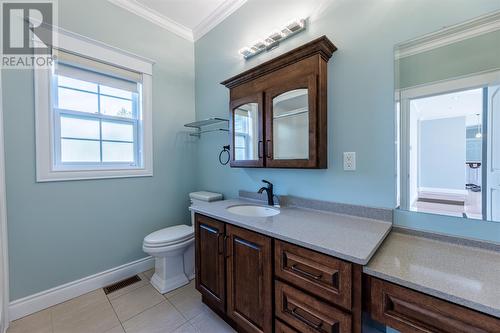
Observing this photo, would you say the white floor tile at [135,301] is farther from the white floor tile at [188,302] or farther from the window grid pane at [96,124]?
the window grid pane at [96,124]

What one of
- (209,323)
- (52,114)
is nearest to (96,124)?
(52,114)

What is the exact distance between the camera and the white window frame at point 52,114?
1656 millimetres

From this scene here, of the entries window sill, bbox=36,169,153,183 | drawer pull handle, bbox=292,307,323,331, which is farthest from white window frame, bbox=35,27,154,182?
drawer pull handle, bbox=292,307,323,331

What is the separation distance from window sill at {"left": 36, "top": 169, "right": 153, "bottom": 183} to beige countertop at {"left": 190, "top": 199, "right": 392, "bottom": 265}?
1.02 meters

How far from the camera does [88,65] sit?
1890 millimetres

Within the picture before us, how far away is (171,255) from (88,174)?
1061 mm

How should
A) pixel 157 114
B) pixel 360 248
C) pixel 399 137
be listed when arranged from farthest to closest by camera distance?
pixel 157 114 < pixel 399 137 < pixel 360 248

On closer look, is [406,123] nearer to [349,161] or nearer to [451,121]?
[451,121]

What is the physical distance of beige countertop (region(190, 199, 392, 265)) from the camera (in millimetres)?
895

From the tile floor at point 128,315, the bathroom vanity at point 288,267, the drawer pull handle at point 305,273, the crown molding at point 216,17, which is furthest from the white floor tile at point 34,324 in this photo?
the crown molding at point 216,17

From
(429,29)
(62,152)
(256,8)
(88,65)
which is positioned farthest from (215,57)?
(429,29)

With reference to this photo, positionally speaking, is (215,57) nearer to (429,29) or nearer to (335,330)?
(429,29)

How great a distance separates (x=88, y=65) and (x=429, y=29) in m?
2.56

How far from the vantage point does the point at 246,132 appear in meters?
1.88
